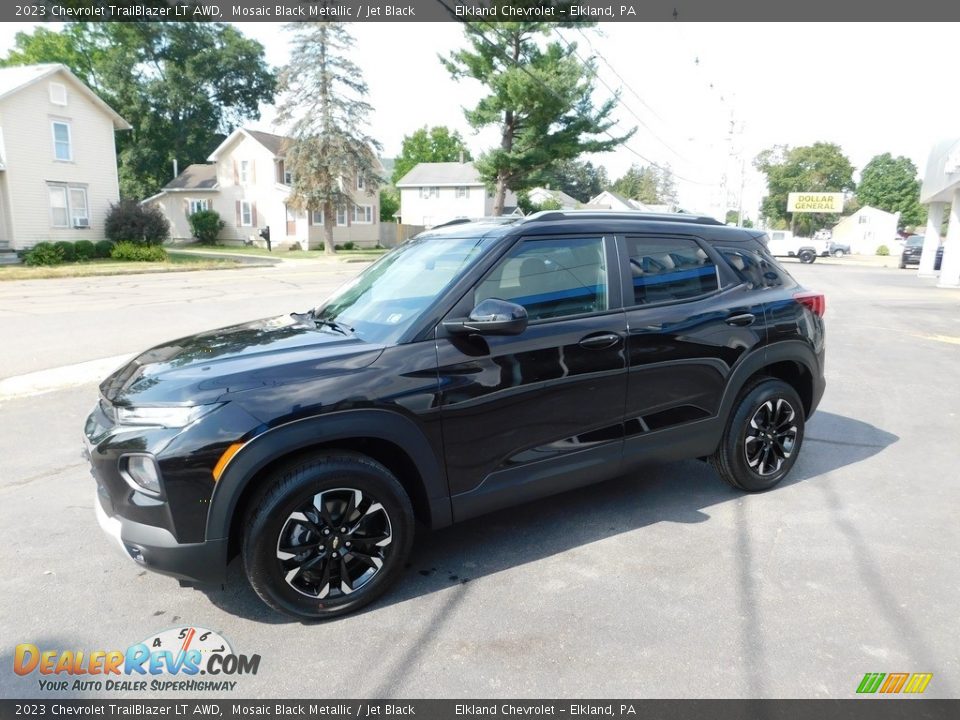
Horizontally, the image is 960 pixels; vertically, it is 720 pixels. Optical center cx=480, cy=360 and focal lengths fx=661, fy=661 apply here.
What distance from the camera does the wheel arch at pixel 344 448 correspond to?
284cm

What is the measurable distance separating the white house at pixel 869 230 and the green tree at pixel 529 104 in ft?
158

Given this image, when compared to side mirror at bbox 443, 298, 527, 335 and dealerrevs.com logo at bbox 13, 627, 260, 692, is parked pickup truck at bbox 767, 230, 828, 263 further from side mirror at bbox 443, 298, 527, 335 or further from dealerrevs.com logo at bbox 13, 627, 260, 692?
dealerrevs.com logo at bbox 13, 627, 260, 692

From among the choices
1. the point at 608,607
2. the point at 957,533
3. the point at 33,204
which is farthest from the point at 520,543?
the point at 33,204

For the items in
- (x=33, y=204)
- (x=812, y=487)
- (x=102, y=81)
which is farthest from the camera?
(x=102, y=81)

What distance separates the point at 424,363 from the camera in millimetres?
3236

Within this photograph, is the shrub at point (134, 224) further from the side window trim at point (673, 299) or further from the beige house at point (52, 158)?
the side window trim at point (673, 299)

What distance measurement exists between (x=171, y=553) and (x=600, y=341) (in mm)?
2387

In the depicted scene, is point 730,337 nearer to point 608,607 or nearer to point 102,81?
point 608,607

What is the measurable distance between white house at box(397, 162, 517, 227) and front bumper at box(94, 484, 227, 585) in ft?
180

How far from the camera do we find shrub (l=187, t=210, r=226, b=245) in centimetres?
4544

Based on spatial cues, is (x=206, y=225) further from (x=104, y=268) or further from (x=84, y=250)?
(x=104, y=268)

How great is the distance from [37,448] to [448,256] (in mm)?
4056

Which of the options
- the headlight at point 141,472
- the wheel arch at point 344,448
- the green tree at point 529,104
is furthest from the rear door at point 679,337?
the green tree at point 529,104

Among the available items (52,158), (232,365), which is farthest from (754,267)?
(52,158)
